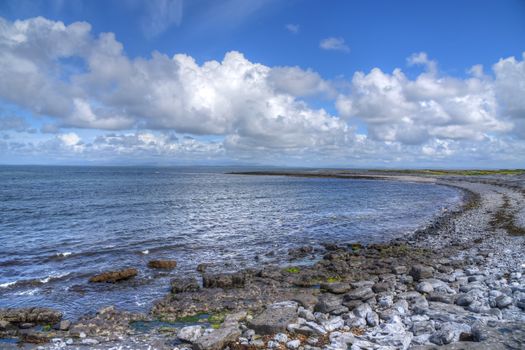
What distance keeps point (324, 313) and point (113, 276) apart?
524 inches

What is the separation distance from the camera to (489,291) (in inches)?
597

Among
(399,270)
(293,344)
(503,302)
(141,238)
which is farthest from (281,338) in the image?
(141,238)

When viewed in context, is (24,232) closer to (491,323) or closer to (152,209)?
(152,209)

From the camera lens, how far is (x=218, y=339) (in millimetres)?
11484

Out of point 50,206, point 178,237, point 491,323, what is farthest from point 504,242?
point 50,206

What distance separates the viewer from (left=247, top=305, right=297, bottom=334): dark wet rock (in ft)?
40.5

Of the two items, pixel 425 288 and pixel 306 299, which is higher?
pixel 425 288

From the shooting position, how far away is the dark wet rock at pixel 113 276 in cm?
2090

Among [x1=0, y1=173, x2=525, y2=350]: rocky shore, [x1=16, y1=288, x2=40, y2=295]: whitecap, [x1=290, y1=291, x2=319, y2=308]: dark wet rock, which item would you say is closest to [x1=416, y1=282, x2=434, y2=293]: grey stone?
[x1=0, y1=173, x2=525, y2=350]: rocky shore

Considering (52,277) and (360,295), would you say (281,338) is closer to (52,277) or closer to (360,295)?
(360,295)

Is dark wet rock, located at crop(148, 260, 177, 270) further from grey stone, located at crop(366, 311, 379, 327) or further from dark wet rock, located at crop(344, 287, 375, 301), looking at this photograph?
grey stone, located at crop(366, 311, 379, 327)

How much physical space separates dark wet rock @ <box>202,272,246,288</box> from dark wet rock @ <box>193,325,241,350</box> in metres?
7.18

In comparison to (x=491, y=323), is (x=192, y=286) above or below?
below

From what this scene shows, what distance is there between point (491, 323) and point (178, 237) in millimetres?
27963
